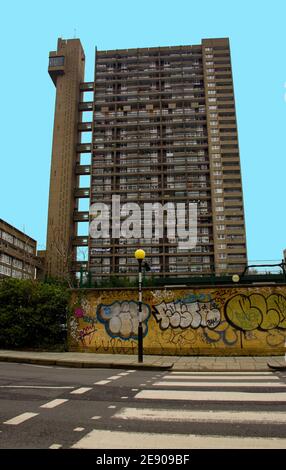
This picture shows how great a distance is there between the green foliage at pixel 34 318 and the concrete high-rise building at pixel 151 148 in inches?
2604

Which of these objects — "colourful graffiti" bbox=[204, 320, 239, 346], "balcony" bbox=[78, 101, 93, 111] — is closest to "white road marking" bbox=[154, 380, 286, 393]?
"colourful graffiti" bbox=[204, 320, 239, 346]

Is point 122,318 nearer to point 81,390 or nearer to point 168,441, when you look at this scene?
point 81,390

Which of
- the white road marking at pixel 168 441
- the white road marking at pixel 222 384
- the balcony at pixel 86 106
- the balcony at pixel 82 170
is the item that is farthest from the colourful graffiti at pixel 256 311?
the balcony at pixel 86 106

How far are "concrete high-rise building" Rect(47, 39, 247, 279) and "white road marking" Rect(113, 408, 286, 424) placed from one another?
76.2 meters

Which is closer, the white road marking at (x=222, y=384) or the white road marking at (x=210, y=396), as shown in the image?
the white road marking at (x=210, y=396)

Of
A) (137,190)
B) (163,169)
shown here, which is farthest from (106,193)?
(163,169)

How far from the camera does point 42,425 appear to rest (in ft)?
15.3

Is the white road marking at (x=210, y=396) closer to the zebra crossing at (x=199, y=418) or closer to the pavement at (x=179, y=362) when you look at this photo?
the zebra crossing at (x=199, y=418)

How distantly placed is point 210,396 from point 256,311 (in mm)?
8024

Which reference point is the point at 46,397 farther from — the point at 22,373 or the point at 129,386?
the point at 22,373

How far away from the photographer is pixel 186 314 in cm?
1440

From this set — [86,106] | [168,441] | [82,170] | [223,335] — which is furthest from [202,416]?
[86,106]

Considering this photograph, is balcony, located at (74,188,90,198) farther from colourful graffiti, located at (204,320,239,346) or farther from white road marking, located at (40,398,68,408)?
white road marking, located at (40,398,68,408)

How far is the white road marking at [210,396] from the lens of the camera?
6.27m
